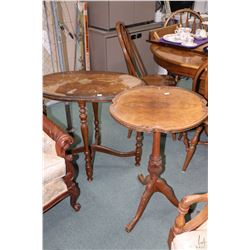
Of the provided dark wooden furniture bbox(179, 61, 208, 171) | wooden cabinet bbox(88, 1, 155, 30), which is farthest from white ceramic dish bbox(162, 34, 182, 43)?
wooden cabinet bbox(88, 1, 155, 30)

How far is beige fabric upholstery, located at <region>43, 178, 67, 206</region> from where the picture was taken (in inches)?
Result: 63.6

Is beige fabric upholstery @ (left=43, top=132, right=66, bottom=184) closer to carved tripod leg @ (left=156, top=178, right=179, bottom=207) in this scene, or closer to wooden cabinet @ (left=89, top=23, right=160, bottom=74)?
carved tripod leg @ (left=156, top=178, right=179, bottom=207)

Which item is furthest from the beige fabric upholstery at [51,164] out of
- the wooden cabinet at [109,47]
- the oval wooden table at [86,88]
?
the wooden cabinet at [109,47]

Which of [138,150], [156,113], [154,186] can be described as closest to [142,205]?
[154,186]

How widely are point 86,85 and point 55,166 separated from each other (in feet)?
1.95

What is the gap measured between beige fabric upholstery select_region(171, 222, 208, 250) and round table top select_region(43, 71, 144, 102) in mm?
856

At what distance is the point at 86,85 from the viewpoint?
1.92 metres

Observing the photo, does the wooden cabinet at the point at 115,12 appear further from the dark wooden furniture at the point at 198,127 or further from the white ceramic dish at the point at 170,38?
the dark wooden furniture at the point at 198,127

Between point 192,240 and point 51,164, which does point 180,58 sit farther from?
point 192,240

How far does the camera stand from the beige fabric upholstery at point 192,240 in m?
1.14

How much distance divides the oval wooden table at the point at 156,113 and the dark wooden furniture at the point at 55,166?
1.03 ft
